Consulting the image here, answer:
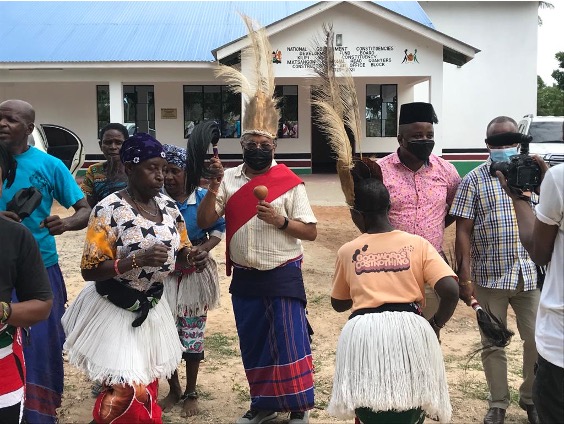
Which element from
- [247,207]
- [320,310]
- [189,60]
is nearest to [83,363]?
[247,207]

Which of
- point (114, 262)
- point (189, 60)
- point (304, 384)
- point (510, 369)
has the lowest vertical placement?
point (510, 369)

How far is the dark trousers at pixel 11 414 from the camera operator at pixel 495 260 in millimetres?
2507

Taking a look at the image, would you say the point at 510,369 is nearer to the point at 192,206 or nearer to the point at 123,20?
the point at 192,206

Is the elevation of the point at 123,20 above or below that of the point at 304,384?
above

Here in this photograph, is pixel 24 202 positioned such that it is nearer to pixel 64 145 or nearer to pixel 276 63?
pixel 64 145

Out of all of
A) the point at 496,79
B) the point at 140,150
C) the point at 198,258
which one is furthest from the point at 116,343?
the point at 496,79

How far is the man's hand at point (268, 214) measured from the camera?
3629mm

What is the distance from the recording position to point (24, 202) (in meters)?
3.28

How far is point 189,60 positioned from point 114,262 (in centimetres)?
1407

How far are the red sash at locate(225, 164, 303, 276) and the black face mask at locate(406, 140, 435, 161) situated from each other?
2.36ft

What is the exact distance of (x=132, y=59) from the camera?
16.7 m

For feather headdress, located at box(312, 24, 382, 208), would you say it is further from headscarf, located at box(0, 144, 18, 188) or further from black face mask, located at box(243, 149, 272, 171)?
headscarf, located at box(0, 144, 18, 188)

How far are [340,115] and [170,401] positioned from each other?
2449 millimetres

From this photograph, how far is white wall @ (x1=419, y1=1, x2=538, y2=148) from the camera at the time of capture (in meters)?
21.0
